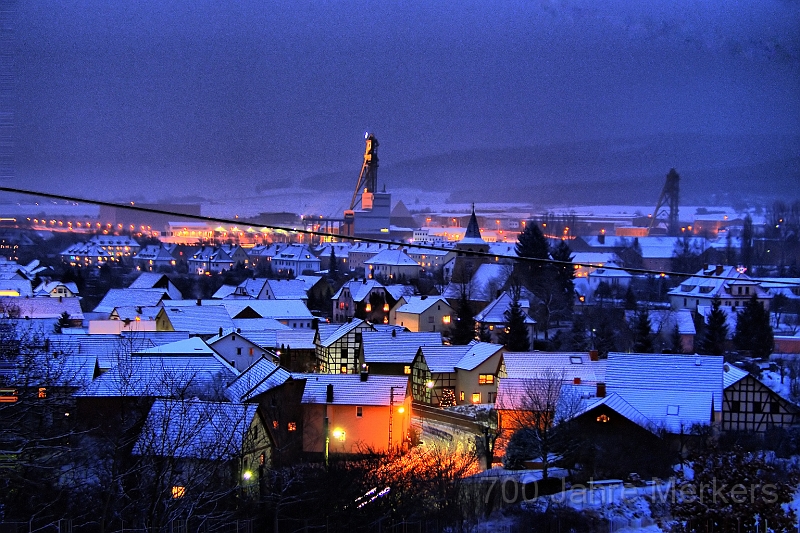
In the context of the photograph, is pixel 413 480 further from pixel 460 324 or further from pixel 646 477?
pixel 460 324

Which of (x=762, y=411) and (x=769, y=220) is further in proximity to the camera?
(x=769, y=220)

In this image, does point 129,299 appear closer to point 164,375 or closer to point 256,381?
point 256,381

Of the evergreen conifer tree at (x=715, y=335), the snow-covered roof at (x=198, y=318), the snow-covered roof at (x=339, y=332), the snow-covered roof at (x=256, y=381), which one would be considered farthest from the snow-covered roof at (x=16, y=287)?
the evergreen conifer tree at (x=715, y=335)

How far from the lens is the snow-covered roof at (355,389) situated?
8961 mm

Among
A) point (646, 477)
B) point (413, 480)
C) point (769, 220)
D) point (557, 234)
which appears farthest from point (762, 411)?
point (557, 234)

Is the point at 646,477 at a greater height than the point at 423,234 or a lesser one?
lesser

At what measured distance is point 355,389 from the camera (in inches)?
361

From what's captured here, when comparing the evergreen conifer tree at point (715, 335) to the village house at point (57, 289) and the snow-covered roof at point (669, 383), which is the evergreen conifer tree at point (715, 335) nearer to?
the snow-covered roof at point (669, 383)

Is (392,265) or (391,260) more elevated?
(391,260)

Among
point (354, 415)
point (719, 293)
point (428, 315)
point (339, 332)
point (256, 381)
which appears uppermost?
point (719, 293)

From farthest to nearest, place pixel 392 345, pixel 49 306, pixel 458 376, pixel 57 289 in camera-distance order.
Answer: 1. pixel 57 289
2. pixel 49 306
3. pixel 392 345
4. pixel 458 376

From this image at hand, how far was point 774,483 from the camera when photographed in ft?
15.4

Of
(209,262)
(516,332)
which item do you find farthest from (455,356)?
(209,262)

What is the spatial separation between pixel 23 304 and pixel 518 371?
1045 cm
